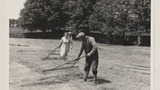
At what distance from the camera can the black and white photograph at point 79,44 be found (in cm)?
527

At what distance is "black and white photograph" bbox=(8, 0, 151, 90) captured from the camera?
527cm

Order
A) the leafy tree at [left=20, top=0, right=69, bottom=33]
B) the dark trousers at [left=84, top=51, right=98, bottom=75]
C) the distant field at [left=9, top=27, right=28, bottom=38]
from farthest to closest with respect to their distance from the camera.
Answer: the dark trousers at [left=84, top=51, right=98, bottom=75], the leafy tree at [left=20, top=0, right=69, bottom=33], the distant field at [left=9, top=27, right=28, bottom=38]

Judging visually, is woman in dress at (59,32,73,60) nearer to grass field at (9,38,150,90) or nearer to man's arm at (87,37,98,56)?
grass field at (9,38,150,90)

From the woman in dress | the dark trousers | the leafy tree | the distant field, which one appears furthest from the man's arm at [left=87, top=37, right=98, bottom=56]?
the distant field

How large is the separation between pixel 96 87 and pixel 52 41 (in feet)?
4.19

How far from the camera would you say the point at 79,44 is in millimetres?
5469

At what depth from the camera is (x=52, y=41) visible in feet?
17.9

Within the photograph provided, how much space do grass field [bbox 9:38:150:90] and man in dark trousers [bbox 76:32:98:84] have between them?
0.11 meters

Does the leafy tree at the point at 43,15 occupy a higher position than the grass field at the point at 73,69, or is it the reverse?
the leafy tree at the point at 43,15

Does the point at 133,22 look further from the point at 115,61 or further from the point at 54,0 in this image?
the point at 54,0

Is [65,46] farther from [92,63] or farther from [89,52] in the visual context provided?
[92,63]

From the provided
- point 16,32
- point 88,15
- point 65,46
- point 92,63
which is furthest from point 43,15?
point 92,63

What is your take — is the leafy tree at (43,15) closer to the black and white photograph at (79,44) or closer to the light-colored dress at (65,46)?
the black and white photograph at (79,44)

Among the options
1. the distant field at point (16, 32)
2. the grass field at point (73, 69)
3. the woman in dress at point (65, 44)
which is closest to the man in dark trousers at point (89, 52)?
the grass field at point (73, 69)
